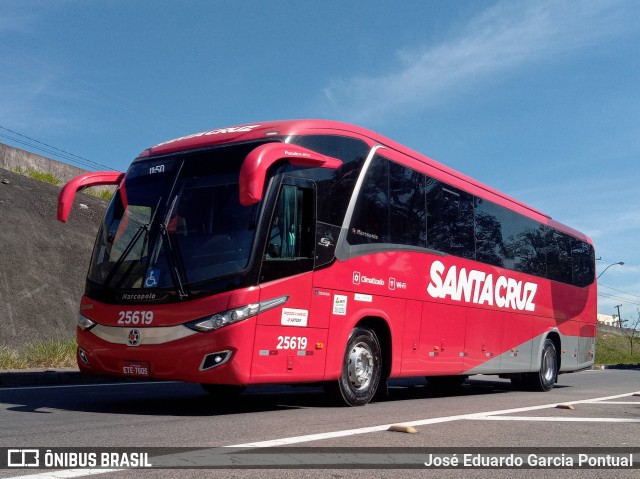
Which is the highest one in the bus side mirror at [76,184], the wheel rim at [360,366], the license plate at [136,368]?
the bus side mirror at [76,184]

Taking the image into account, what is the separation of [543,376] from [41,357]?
1002cm

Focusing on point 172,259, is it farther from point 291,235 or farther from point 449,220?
point 449,220

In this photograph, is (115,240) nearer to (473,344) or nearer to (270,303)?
(270,303)

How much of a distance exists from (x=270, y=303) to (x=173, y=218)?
1507 millimetres

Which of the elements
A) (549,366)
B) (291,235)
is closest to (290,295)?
(291,235)

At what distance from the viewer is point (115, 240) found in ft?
30.3

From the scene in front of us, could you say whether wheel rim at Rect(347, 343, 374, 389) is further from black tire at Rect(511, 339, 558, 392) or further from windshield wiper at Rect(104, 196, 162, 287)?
black tire at Rect(511, 339, 558, 392)

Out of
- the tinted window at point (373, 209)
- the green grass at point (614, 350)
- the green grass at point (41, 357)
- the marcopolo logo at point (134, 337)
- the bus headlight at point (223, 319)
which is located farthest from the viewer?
the green grass at point (614, 350)

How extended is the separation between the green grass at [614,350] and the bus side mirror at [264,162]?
3677cm

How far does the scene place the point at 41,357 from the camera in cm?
1471

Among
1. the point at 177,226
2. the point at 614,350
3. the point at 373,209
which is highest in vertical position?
the point at 614,350

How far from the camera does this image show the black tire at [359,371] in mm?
9672

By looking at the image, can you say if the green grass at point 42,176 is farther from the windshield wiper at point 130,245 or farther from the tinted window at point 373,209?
the windshield wiper at point 130,245

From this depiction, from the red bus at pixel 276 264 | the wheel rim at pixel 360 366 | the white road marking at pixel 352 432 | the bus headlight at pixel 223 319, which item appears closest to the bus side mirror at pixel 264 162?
the red bus at pixel 276 264
